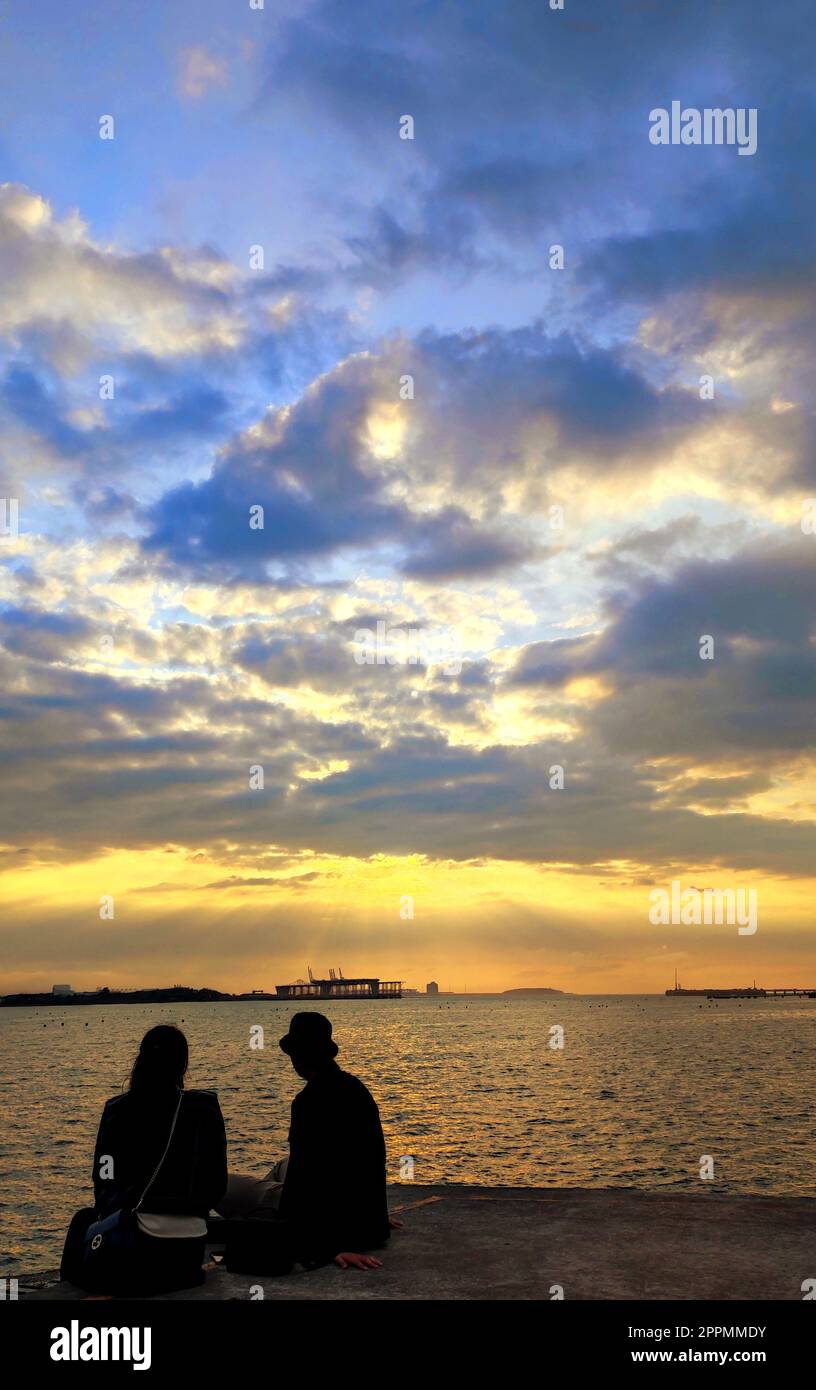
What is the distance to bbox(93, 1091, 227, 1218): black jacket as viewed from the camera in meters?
7.89

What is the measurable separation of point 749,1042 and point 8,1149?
11728 cm

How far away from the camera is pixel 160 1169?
789cm

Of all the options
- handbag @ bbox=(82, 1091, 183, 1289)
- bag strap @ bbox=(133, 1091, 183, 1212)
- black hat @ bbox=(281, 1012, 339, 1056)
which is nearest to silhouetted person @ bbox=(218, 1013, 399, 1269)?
black hat @ bbox=(281, 1012, 339, 1056)

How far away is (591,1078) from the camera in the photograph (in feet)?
270

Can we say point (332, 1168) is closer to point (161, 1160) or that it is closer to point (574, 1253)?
point (161, 1160)

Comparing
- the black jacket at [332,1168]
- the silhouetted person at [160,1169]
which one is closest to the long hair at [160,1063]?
the silhouetted person at [160,1169]

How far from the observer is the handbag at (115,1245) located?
7750mm

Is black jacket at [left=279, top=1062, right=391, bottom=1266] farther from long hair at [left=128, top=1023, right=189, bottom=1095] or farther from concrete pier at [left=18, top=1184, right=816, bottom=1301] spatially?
long hair at [left=128, top=1023, right=189, bottom=1095]

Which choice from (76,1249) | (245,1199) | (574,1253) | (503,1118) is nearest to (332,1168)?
(245,1199)

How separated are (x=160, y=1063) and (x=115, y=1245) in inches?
54.1

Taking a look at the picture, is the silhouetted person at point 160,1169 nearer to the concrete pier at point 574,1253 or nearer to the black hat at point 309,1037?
the concrete pier at point 574,1253

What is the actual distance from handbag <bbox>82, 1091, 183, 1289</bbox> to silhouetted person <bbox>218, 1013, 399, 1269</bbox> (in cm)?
130
